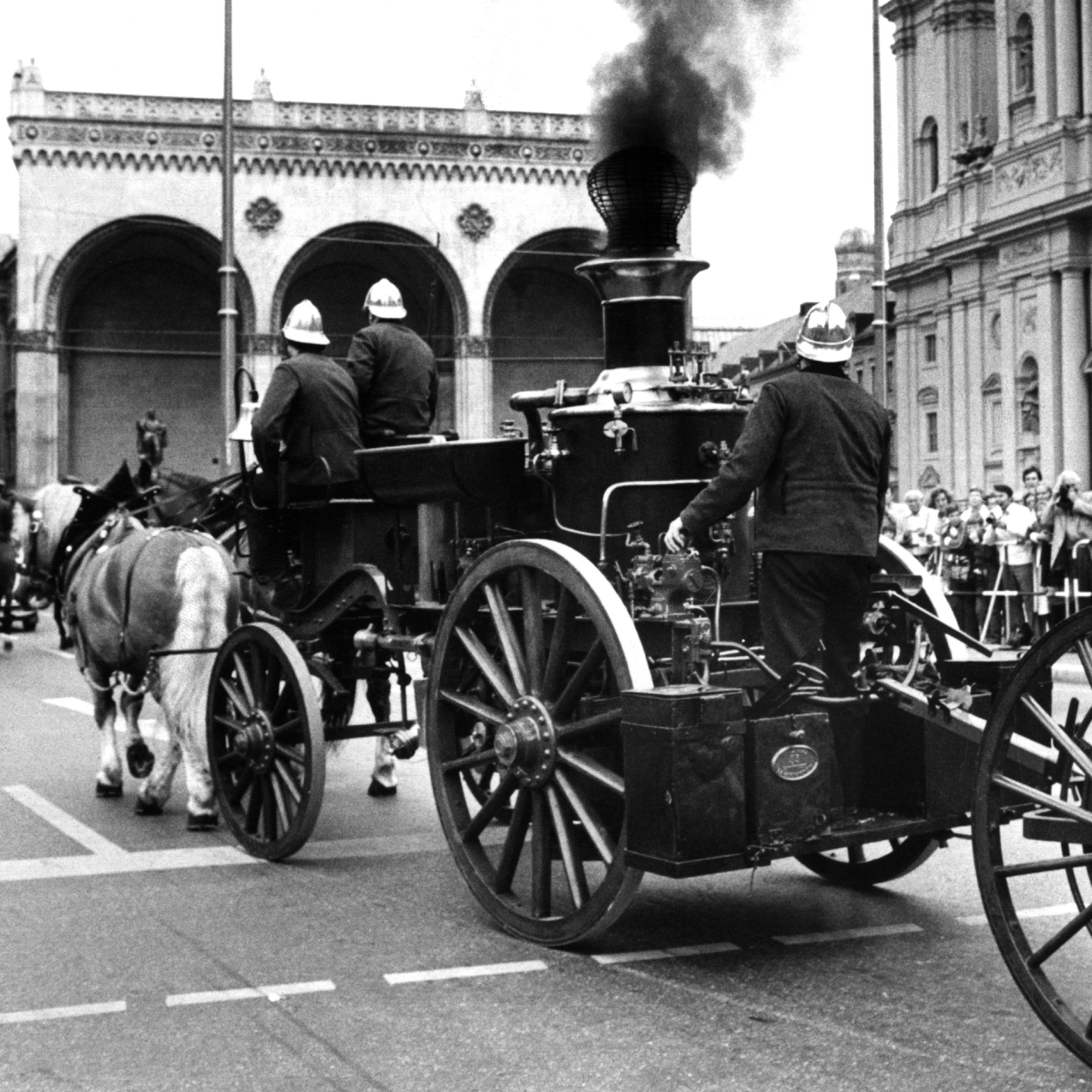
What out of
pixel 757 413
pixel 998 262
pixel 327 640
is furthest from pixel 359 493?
pixel 998 262

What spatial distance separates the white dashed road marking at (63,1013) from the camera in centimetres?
517

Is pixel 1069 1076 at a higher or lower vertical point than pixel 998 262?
lower

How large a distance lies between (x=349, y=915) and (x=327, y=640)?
86.9 inches

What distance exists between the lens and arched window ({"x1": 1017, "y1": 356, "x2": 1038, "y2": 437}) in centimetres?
4388

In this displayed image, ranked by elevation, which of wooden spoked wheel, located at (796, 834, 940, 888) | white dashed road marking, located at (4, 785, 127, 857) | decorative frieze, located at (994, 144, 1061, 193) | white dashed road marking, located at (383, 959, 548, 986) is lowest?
white dashed road marking, located at (383, 959, 548, 986)

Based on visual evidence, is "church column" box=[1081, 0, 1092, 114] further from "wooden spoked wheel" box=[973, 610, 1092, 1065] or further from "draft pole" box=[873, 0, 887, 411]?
"wooden spoked wheel" box=[973, 610, 1092, 1065]

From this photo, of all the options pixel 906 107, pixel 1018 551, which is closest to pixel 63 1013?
pixel 1018 551

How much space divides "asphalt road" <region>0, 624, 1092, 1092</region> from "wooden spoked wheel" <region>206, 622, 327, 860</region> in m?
0.19

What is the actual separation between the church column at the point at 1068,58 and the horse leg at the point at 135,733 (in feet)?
122

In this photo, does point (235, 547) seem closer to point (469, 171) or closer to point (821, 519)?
point (821, 519)

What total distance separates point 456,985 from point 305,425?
3.52m

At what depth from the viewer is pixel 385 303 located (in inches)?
349

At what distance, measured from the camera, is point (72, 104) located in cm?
5066

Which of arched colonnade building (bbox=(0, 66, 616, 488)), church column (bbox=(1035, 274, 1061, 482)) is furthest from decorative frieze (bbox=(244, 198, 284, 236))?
church column (bbox=(1035, 274, 1061, 482))
